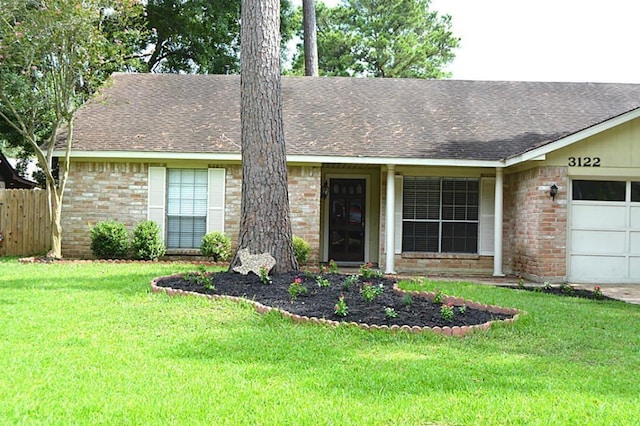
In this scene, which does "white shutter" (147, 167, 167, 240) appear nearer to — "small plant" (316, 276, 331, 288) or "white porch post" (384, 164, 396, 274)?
"white porch post" (384, 164, 396, 274)

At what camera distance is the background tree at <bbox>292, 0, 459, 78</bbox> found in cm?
3253

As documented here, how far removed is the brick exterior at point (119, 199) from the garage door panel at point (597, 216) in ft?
18.1

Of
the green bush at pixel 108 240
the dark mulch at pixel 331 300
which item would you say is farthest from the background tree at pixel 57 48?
the dark mulch at pixel 331 300

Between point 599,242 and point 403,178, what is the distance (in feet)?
14.6

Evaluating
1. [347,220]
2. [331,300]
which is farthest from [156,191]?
[331,300]

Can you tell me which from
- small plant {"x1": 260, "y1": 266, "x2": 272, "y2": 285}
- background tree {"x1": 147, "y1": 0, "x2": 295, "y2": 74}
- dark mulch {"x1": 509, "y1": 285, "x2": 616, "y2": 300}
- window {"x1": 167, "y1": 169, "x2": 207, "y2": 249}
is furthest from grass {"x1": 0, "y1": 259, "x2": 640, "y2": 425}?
background tree {"x1": 147, "y1": 0, "x2": 295, "y2": 74}

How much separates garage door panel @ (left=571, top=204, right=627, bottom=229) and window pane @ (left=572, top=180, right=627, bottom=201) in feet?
0.60

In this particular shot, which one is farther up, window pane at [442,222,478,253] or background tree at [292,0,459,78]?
background tree at [292,0,459,78]

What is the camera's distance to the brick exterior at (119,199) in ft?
48.5

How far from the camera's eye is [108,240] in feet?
46.4

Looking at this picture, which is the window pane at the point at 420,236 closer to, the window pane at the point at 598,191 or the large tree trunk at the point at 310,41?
the window pane at the point at 598,191

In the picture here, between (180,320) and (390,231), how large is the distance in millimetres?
7977

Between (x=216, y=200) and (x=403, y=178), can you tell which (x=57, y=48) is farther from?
(x=403, y=178)

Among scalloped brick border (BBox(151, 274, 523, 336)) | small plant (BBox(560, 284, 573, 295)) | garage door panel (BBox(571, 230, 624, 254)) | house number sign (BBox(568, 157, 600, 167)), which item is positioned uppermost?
house number sign (BBox(568, 157, 600, 167))
